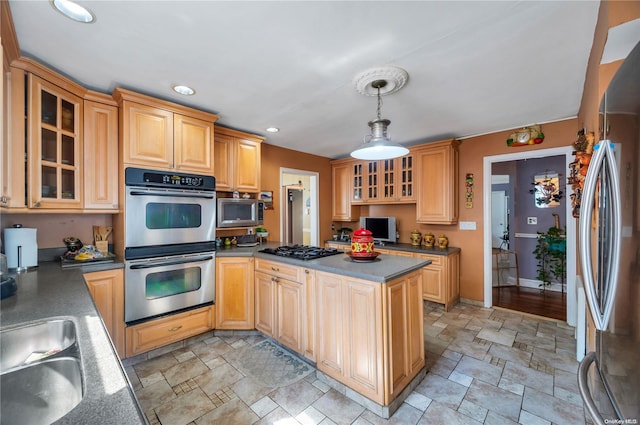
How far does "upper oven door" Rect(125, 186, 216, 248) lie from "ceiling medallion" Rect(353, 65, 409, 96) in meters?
1.79

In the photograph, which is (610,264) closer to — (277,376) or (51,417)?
(51,417)

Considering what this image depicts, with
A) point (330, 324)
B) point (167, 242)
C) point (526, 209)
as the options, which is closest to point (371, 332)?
point (330, 324)

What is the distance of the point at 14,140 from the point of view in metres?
1.77

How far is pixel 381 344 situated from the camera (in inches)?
68.7

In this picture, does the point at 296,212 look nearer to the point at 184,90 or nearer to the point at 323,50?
the point at 184,90

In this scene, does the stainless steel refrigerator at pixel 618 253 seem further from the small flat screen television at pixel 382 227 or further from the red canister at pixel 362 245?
the small flat screen television at pixel 382 227

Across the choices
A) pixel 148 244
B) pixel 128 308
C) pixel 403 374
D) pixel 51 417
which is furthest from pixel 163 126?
pixel 403 374

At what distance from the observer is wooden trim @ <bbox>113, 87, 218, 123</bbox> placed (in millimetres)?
2248

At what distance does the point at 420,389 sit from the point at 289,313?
1185mm

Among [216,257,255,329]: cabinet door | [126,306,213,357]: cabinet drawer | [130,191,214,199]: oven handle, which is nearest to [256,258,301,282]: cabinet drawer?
[216,257,255,329]: cabinet door

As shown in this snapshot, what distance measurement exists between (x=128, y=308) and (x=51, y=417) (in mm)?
1673

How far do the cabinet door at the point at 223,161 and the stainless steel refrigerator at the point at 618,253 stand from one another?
3.01 meters

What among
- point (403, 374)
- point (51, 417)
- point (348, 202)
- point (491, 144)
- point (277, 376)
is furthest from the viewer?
point (348, 202)

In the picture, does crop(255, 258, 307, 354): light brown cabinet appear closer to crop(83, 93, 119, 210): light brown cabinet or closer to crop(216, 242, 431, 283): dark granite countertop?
crop(216, 242, 431, 283): dark granite countertop
